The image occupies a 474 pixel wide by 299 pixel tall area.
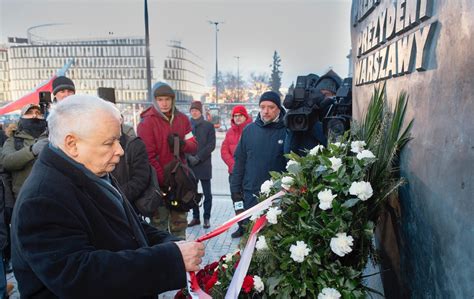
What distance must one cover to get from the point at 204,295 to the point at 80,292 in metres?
0.56

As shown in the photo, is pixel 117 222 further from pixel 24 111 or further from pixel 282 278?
pixel 24 111

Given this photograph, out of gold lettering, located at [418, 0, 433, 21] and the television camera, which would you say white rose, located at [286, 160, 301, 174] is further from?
the television camera

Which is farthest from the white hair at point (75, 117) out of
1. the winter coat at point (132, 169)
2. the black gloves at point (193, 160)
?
the black gloves at point (193, 160)

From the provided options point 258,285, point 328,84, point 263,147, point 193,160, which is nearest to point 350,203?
point 258,285

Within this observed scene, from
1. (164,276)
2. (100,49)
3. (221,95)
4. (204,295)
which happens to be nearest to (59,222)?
(164,276)

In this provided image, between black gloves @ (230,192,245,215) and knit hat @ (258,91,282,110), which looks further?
black gloves @ (230,192,245,215)

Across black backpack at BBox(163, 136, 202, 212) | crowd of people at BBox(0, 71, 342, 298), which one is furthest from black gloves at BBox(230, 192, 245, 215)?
crowd of people at BBox(0, 71, 342, 298)

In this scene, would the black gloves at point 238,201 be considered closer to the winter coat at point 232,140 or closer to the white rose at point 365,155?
the winter coat at point 232,140

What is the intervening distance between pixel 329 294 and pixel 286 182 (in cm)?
55

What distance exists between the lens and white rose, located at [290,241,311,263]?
5.15 feet

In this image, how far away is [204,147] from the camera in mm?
6059

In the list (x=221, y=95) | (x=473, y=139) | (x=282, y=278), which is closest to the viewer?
(x=473, y=139)

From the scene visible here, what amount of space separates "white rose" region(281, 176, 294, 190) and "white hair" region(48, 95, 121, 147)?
2.84 feet

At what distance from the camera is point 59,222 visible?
1.36m
